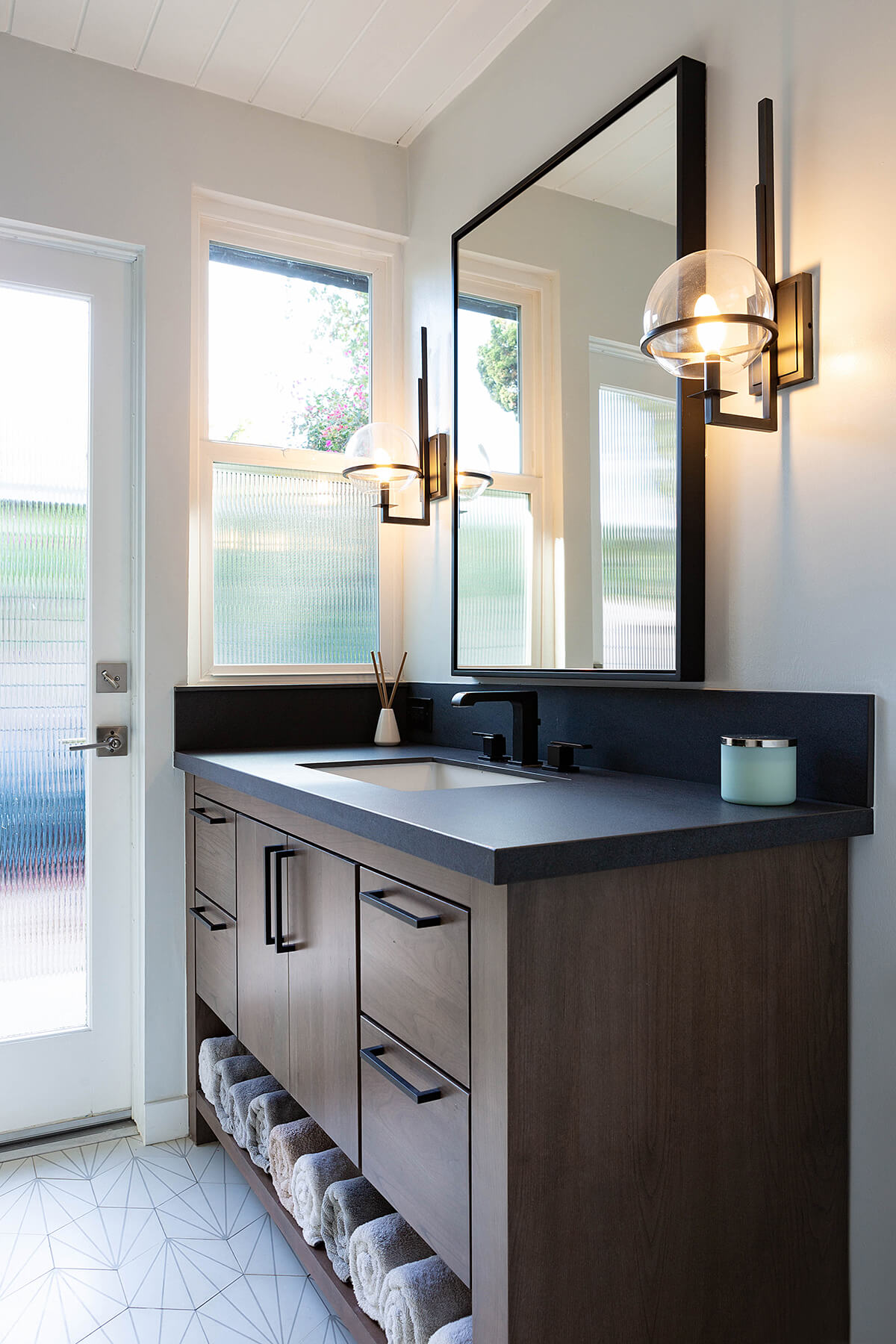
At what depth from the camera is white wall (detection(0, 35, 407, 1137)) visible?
2229 mm

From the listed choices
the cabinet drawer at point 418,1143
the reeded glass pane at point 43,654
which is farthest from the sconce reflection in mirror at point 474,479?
the cabinet drawer at point 418,1143

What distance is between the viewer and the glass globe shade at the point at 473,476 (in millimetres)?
2213

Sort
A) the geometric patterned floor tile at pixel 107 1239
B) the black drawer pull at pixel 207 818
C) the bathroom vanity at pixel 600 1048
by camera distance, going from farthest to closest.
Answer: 1. the black drawer pull at pixel 207 818
2. the geometric patterned floor tile at pixel 107 1239
3. the bathroom vanity at pixel 600 1048

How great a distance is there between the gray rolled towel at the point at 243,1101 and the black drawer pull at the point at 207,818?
0.55 m

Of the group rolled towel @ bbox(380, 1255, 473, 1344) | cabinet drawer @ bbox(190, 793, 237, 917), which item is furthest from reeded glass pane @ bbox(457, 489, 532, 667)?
rolled towel @ bbox(380, 1255, 473, 1344)

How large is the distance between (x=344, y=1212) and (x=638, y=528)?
1269 mm

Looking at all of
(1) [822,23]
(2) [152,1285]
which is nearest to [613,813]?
(1) [822,23]

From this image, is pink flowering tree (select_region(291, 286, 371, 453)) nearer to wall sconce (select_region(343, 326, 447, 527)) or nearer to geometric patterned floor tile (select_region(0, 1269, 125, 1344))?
wall sconce (select_region(343, 326, 447, 527))

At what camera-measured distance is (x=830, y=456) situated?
1.36m

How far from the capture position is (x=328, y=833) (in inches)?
59.5

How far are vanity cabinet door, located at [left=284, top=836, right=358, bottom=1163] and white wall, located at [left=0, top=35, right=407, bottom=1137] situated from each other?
0.76 m

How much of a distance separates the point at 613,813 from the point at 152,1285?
1307 millimetres

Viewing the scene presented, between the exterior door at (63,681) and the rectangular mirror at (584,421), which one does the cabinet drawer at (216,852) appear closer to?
the exterior door at (63,681)

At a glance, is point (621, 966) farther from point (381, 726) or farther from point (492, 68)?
point (492, 68)
